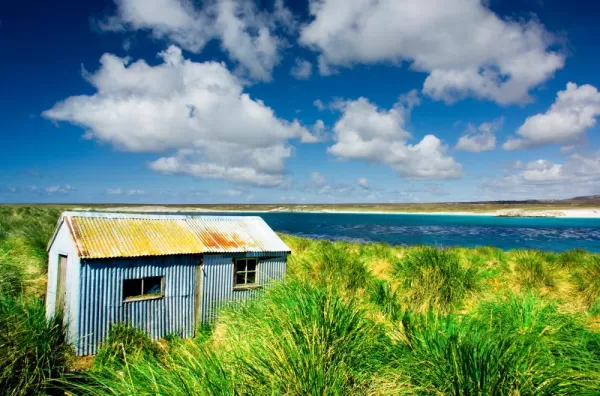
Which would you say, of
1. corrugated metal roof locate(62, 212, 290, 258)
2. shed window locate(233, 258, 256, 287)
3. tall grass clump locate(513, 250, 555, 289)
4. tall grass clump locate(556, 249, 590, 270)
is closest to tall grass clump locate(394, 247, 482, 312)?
tall grass clump locate(513, 250, 555, 289)

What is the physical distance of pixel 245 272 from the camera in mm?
16156

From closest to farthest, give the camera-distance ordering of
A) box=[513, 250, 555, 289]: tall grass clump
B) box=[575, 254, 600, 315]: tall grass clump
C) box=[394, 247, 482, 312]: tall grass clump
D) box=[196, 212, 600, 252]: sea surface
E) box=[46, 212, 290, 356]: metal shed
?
1. box=[394, 247, 482, 312]: tall grass clump
2. box=[46, 212, 290, 356]: metal shed
3. box=[575, 254, 600, 315]: tall grass clump
4. box=[513, 250, 555, 289]: tall grass clump
5. box=[196, 212, 600, 252]: sea surface

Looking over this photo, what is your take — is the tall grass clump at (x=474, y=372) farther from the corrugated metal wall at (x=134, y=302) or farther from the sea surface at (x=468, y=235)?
the sea surface at (x=468, y=235)

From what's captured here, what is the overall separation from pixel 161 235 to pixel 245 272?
13.2 feet

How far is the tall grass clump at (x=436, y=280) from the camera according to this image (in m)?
12.2

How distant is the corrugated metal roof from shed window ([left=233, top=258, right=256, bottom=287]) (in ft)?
2.22

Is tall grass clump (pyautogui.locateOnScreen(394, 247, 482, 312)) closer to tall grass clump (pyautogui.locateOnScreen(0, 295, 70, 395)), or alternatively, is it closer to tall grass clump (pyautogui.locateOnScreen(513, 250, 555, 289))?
tall grass clump (pyautogui.locateOnScreen(513, 250, 555, 289))

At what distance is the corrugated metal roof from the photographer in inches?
517

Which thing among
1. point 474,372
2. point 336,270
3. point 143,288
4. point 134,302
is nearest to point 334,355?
point 474,372

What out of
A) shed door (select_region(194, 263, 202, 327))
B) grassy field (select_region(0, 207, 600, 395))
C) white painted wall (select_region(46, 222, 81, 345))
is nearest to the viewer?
grassy field (select_region(0, 207, 600, 395))

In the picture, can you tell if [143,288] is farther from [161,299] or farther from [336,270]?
[336,270]

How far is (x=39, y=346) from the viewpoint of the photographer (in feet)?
19.9

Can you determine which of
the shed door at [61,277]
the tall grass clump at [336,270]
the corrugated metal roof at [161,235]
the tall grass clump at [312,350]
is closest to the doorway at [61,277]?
the shed door at [61,277]

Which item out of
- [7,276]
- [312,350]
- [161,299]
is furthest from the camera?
[161,299]
